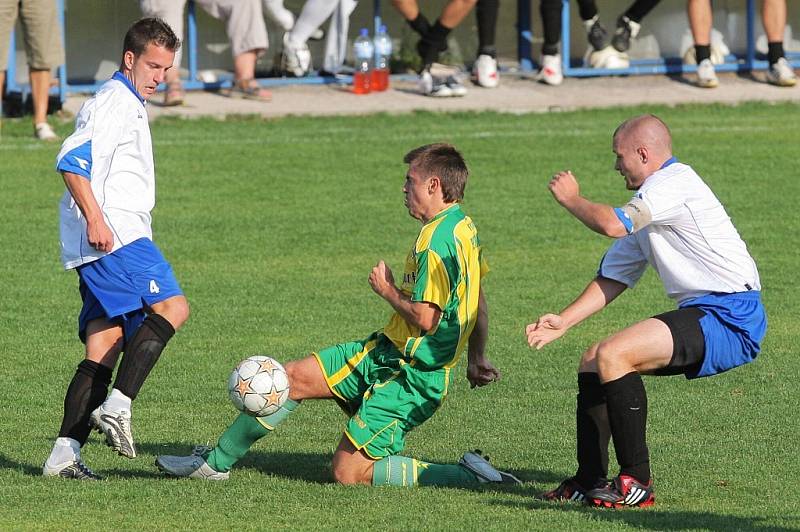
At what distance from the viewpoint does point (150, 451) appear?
7.16 meters

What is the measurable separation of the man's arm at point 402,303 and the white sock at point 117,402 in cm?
110

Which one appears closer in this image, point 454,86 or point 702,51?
point 454,86

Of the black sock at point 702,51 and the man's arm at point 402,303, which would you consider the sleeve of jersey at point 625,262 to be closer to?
the man's arm at point 402,303

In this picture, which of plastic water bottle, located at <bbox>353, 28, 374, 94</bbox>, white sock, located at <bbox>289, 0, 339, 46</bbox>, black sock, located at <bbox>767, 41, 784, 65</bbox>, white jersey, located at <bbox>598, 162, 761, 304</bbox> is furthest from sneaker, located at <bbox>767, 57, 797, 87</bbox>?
white jersey, located at <bbox>598, 162, 761, 304</bbox>

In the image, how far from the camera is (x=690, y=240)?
629 centimetres

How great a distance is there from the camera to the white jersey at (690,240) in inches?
245

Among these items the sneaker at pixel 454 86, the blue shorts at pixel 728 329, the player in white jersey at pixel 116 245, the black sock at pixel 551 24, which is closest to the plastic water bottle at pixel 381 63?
the sneaker at pixel 454 86

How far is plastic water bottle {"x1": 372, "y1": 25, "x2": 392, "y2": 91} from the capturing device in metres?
18.1

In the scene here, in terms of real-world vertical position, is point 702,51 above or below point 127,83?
below

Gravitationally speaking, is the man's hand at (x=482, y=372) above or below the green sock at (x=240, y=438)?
above

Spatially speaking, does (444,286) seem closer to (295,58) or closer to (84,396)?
(84,396)

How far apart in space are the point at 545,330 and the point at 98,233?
186cm

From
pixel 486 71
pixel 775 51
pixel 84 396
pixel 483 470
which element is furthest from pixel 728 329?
pixel 775 51

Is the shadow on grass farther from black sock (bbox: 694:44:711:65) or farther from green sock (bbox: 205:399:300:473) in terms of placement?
black sock (bbox: 694:44:711:65)
